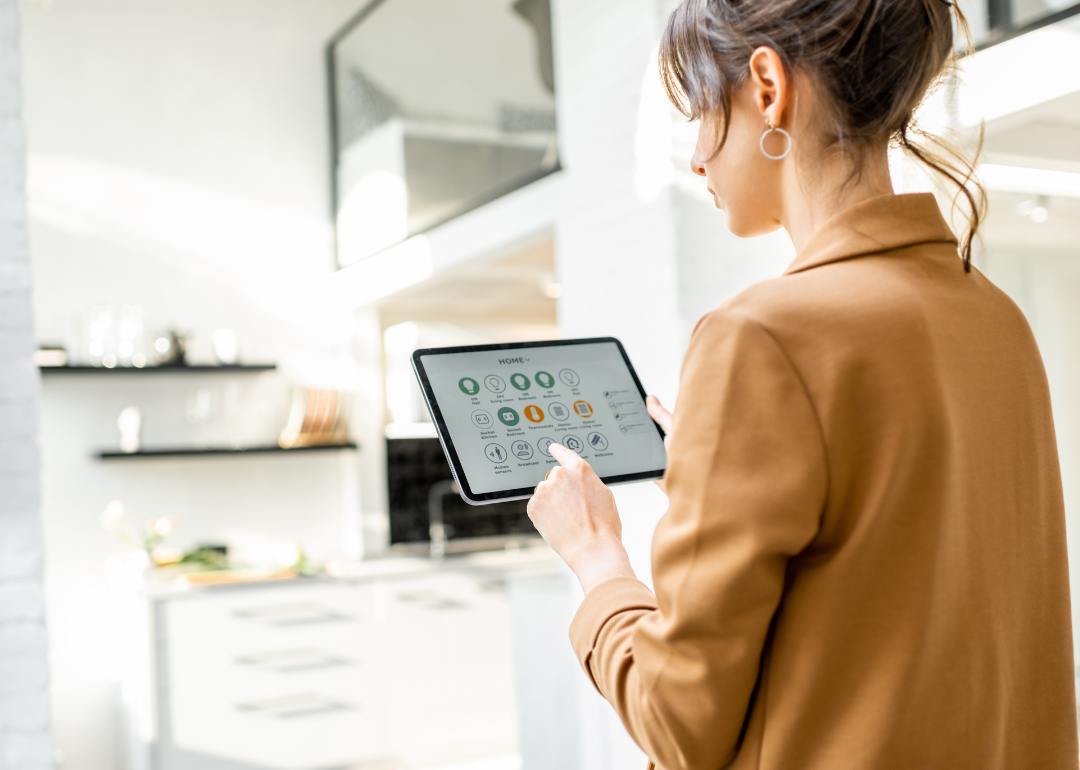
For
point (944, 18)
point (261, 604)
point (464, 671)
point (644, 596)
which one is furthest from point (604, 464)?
point (464, 671)

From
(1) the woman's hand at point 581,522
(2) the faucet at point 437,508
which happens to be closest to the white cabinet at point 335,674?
(2) the faucet at point 437,508

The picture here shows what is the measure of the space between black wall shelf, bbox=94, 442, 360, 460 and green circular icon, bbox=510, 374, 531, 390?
357 cm

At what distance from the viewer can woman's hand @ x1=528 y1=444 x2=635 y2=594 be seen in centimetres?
73

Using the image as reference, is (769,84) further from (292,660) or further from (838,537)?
(292,660)

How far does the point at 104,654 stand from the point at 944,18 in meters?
4.32

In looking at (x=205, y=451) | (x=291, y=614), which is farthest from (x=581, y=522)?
(x=205, y=451)

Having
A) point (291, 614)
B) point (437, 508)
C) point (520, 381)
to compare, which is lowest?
point (291, 614)

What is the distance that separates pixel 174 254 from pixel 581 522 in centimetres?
422

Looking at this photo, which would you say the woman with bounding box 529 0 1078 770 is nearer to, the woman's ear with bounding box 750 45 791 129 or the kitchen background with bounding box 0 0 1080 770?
the woman's ear with bounding box 750 45 791 129

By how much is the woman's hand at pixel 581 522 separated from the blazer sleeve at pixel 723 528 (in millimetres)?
128

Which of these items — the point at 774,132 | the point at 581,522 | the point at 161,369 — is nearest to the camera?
the point at 774,132

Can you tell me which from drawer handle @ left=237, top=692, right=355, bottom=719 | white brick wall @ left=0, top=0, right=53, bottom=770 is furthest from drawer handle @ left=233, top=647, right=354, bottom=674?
white brick wall @ left=0, top=0, right=53, bottom=770

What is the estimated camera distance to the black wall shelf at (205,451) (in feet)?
13.4

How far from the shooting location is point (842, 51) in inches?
24.5
